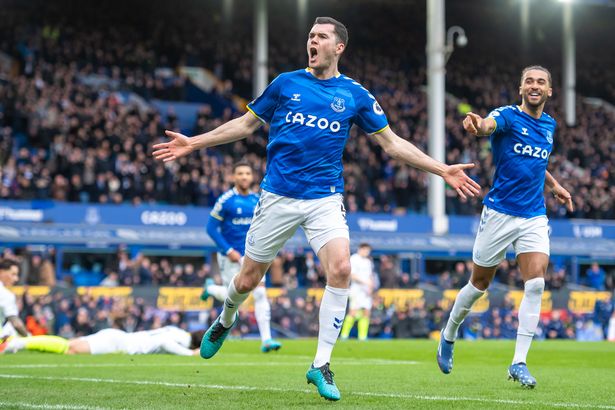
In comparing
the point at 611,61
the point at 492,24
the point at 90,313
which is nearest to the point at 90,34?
the point at 90,313

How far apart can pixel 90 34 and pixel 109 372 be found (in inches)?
1169

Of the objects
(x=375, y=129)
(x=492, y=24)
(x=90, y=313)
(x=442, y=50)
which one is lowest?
(x=90, y=313)

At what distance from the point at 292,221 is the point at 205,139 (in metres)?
0.91

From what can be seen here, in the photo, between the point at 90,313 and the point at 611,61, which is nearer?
the point at 90,313

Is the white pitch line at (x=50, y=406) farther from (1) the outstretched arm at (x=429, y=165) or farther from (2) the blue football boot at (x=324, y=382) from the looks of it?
(1) the outstretched arm at (x=429, y=165)

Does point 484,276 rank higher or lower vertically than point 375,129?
lower

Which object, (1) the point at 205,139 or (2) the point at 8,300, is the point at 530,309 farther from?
(2) the point at 8,300

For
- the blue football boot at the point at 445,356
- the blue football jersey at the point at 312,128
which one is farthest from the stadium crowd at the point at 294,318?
the blue football jersey at the point at 312,128

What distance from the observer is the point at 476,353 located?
16094 mm

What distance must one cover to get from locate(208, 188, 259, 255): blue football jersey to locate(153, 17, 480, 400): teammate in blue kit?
651 cm

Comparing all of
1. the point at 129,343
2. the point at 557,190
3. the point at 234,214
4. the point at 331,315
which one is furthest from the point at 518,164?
the point at 129,343

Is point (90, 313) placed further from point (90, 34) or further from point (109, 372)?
point (90, 34)

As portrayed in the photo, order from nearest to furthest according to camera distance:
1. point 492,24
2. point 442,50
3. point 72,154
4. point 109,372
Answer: point 109,372, point 72,154, point 442,50, point 492,24

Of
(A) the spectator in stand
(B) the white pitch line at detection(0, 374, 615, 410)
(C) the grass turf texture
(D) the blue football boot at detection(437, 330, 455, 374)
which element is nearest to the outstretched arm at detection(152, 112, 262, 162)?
(C) the grass turf texture
